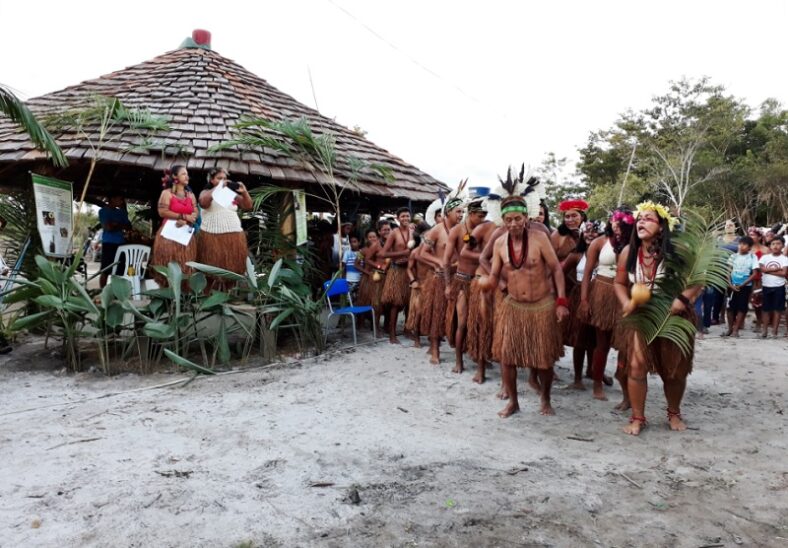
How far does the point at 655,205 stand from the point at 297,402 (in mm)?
3068

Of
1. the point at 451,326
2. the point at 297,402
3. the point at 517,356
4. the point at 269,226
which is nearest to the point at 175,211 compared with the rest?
the point at 269,226

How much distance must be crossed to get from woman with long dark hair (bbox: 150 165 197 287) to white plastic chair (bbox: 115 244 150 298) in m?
0.73

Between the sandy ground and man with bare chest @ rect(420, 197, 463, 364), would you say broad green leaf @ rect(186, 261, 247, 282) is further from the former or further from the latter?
man with bare chest @ rect(420, 197, 463, 364)

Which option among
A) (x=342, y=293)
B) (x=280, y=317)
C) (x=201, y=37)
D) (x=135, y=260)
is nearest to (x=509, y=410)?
(x=280, y=317)

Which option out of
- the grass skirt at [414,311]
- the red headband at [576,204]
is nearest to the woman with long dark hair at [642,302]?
the red headband at [576,204]

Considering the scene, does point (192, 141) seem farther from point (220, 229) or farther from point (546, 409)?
point (546, 409)

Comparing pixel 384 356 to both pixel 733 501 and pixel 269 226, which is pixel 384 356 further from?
pixel 733 501

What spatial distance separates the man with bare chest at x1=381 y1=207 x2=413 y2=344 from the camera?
A: 6902 mm

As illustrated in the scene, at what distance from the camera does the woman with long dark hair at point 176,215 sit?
5789 millimetres

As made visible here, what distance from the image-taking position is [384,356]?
623 cm

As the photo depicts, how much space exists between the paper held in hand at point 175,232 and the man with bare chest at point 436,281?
8.46 feet

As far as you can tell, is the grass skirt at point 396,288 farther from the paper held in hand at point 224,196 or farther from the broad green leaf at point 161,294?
the broad green leaf at point 161,294

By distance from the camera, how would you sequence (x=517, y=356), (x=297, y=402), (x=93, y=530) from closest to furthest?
(x=93, y=530), (x=517, y=356), (x=297, y=402)

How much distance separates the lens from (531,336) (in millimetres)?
3963
